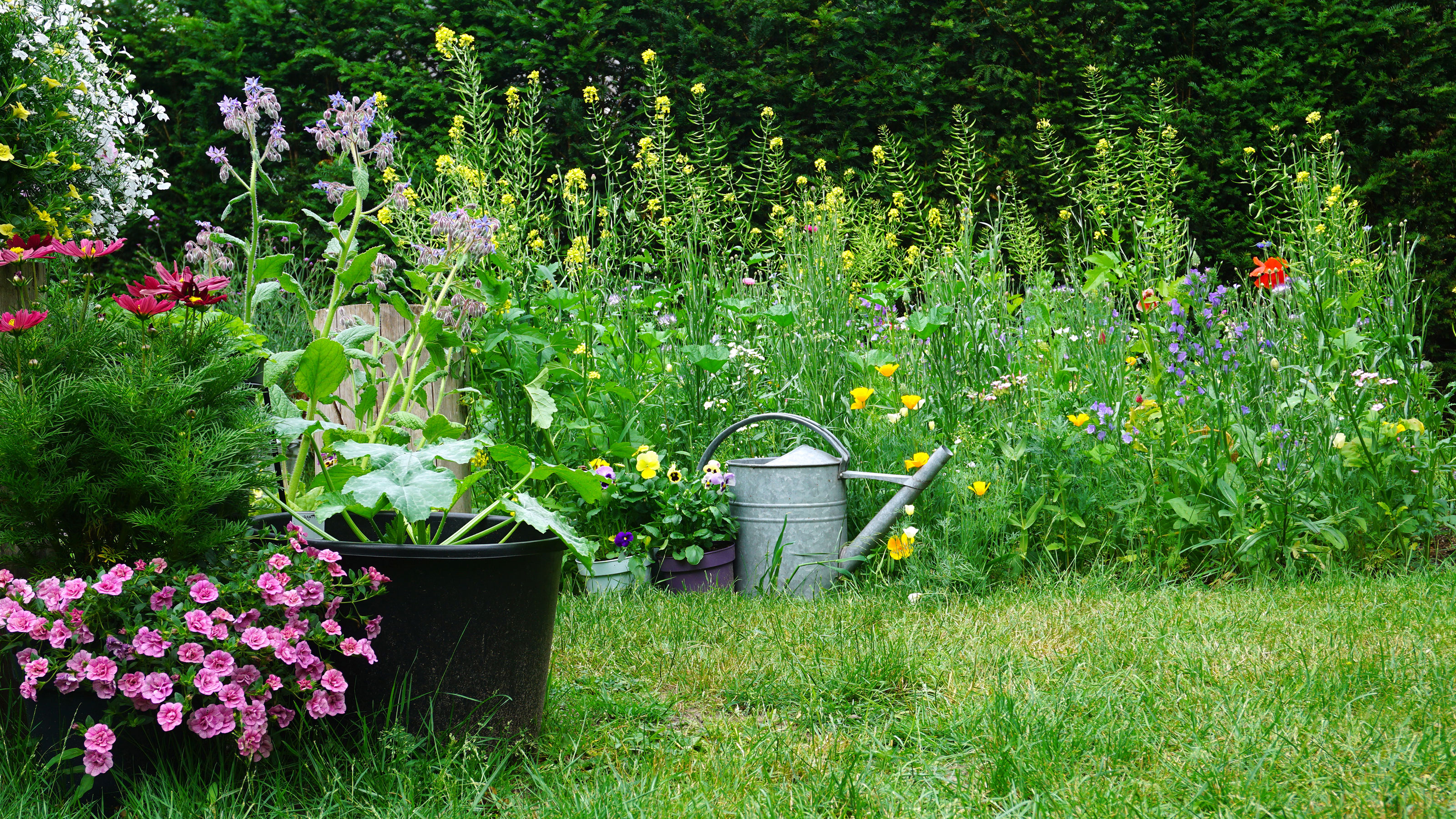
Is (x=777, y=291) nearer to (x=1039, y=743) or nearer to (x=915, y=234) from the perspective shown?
(x=915, y=234)

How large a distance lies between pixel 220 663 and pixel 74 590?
A: 212 millimetres

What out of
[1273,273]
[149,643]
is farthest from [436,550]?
[1273,273]

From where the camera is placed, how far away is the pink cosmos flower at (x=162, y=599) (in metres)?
1.30

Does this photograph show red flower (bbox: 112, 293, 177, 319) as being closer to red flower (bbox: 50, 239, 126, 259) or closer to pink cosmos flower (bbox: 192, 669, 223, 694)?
red flower (bbox: 50, 239, 126, 259)

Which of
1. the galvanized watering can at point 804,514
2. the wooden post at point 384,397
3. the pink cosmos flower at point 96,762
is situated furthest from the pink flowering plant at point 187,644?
the galvanized watering can at point 804,514

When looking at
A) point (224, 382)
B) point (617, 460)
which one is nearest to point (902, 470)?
point (617, 460)

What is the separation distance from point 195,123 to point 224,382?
5.18 m

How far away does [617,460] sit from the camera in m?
2.87

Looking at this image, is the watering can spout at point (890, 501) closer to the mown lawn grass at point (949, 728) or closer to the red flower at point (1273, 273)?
the mown lawn grass at point (949, 728)

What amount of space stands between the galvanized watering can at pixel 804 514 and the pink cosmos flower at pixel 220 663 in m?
1.58

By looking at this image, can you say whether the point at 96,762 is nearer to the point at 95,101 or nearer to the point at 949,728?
the point at 949,728

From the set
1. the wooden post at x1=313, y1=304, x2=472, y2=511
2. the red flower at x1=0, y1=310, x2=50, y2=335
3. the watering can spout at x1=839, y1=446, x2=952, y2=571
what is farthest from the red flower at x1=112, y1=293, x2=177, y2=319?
the watering can spout at x1=839, y1=446, x2=952, y2=571

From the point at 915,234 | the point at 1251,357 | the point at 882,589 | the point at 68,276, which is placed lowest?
the point at 882,589

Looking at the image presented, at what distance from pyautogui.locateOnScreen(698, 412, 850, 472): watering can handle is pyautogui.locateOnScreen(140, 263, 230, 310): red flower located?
1452 mm
